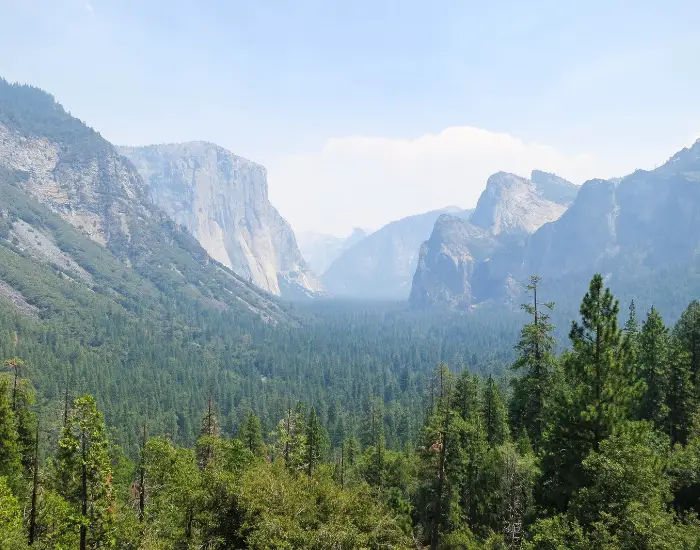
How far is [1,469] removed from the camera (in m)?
36.7

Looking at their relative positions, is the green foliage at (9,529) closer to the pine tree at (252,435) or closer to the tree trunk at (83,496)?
the tree trunk at (83,496)

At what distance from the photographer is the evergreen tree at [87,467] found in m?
25.8

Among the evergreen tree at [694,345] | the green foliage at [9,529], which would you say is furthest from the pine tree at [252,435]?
the evergreen tree at [694,345]

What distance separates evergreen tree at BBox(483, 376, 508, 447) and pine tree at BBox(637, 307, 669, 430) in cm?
1343

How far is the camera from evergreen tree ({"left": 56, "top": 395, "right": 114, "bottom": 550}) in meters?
25.8

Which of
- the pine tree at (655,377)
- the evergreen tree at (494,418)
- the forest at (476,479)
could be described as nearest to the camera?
the forest at (476,479)

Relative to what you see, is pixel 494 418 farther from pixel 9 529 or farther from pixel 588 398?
pixel 9 529

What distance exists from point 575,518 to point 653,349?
35.2m

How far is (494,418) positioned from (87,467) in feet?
137

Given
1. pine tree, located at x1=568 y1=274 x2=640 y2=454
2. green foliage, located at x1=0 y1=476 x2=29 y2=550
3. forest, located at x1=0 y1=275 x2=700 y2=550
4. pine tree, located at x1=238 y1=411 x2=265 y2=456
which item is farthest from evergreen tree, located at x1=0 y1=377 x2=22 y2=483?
pine tree, located at x1=568 y1=274 x2=640 y2=454

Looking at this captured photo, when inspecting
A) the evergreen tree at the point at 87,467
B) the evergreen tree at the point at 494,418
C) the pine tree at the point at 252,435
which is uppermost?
the evergreen tree at the point at 87,467

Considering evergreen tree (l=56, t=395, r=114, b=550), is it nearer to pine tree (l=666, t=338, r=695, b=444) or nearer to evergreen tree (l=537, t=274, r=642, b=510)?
evergreen tree (l=537, t=274, r=642, b=510)

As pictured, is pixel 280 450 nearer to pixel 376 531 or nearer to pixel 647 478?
pixel 376 531

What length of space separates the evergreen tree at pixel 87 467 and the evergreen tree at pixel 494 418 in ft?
124
